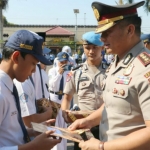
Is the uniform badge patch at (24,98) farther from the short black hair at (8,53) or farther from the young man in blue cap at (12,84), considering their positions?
the short black hair at (8,53)

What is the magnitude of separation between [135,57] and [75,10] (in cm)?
3694

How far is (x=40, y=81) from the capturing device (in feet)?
13.7

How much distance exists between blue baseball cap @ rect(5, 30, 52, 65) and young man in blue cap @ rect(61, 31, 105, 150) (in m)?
1.60

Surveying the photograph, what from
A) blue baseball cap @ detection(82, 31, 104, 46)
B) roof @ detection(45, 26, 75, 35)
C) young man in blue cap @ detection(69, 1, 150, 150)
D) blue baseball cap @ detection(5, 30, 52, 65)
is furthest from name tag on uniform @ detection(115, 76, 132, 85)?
roof @ detection(45, 26, 75, 35)

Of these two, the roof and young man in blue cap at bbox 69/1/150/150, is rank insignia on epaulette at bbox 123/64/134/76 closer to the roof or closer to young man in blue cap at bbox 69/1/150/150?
young man in blue cap at bbox 69/1/150/150

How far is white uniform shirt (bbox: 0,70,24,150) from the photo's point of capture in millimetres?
2082

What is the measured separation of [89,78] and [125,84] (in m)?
1.78

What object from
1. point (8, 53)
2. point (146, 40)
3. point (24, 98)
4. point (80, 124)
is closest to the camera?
point (8, 53)

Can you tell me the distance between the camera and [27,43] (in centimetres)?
225

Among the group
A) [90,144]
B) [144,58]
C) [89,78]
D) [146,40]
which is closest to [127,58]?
[144,58]

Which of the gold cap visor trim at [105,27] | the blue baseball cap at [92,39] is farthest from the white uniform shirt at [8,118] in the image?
the blue baseball cap at [92,39]

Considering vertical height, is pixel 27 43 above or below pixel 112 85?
above

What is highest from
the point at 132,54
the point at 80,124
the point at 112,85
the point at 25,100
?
the point at 132,54

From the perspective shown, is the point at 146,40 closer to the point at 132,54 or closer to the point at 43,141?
the point at 132,54
